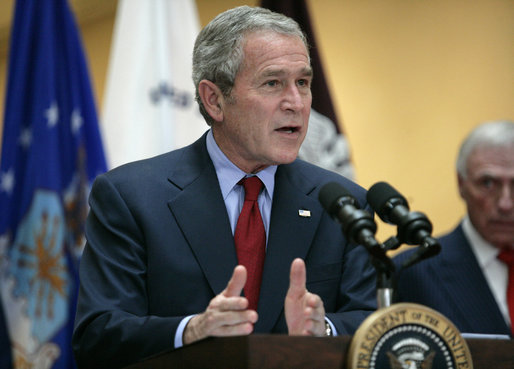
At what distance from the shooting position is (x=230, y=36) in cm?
238

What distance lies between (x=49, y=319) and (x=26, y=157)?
0.82 metres

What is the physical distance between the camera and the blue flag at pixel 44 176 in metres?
3.59

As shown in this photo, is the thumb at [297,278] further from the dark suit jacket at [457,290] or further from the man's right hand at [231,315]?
the dark suit jacket at [457,290]

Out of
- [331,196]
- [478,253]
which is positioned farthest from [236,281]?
[478,253]

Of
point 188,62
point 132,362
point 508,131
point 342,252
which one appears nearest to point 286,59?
point 342,252

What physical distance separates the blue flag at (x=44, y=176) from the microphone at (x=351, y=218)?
2.21m

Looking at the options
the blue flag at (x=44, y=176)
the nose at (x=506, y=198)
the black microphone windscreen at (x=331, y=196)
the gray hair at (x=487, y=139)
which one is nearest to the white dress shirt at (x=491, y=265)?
the nose at (x=506, y=198)

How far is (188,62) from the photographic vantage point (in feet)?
13.4

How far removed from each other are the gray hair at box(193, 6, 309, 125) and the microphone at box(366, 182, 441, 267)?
0.75 metres

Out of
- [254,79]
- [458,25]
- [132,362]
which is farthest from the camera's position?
[458,25]

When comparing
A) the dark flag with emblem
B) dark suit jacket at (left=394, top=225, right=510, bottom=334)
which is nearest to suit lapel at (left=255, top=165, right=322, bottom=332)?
dark suit jacket at (left=394, top=225, right=510, bottom=334)

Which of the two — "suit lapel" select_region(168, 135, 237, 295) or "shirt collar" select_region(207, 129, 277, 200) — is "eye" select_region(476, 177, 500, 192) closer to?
"shirt collar" select_region(207, 129, 277, 200)

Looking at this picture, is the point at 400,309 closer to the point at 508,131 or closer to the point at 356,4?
the point at 508,131

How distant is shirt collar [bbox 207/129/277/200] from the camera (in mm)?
2359
